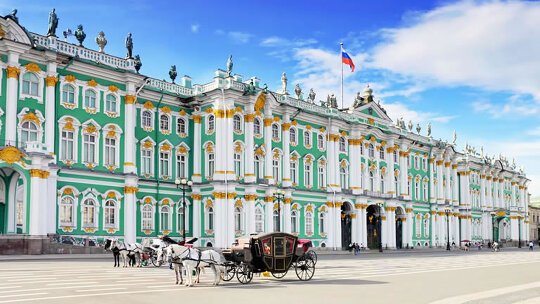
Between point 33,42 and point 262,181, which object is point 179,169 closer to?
point 262,181

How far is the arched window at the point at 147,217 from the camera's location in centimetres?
4978

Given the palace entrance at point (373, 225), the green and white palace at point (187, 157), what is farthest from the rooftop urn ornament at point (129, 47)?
the palace entrance at point (373, 225)

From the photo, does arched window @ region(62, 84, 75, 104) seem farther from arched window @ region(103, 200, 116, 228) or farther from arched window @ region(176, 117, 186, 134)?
arched window @ region(176, 117, 186, 134)

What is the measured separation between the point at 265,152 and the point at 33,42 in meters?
23.3

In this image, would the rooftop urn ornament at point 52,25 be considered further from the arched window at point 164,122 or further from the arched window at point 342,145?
the arched window at point 342,145

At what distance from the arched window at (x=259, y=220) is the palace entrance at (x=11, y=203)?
2130 cm

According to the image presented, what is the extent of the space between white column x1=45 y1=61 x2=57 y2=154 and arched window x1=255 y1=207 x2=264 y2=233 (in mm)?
20128

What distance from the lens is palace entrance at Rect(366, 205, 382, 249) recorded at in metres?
71.9

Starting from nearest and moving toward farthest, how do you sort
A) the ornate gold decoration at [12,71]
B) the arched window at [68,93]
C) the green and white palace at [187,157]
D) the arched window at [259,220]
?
1. the ornate gold decoration at [12,71]
2. the green and white palace at [187,157]
3. the arched window at [68,93]
4. the arched window at [259,220]

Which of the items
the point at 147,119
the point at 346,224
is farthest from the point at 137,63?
the point at 346,224

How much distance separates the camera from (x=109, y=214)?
46375mm

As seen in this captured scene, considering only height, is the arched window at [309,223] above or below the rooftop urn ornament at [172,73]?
below

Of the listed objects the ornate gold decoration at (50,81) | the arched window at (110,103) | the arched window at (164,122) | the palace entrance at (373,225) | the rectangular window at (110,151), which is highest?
the ornate gold decoration at (50,81)

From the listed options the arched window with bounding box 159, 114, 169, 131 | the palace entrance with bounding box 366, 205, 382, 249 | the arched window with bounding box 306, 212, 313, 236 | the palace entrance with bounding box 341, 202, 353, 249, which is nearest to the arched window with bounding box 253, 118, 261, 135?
the arched window with bounding box 159, 114, 169, 131
